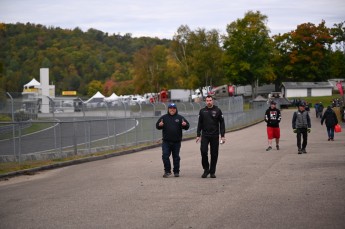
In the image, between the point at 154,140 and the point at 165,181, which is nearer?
the point at 165,181

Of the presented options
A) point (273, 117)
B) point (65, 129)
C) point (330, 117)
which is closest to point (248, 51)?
point (330, 117)

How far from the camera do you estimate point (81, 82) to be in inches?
5497

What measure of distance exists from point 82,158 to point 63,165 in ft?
5.28

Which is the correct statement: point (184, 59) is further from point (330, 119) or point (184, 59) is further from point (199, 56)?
point (330, 119)

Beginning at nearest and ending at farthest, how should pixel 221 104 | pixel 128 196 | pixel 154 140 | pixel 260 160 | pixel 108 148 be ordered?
pixel 128 196, pixel 260 160, pixel 108 148, pixel 154 140, pixel 221 104

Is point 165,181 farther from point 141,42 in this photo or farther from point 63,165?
point 141,42

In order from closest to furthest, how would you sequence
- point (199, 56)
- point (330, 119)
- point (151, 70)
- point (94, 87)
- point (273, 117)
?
1. point (273, 117)
2. point (330, 119)
3. point (199, 56)
4. point (151, 70)
5. point (94, 87)

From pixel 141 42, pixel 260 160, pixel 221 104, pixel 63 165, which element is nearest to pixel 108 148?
pixel 63 165

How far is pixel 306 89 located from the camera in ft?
362

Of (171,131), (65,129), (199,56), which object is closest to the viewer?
(171,131)

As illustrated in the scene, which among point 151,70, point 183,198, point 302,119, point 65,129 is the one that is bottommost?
point 183,198

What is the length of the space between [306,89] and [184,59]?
2401cm

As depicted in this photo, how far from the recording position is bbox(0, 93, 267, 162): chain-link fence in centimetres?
1953

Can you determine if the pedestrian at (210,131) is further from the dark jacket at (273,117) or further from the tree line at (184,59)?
the tree line at (184,59)
